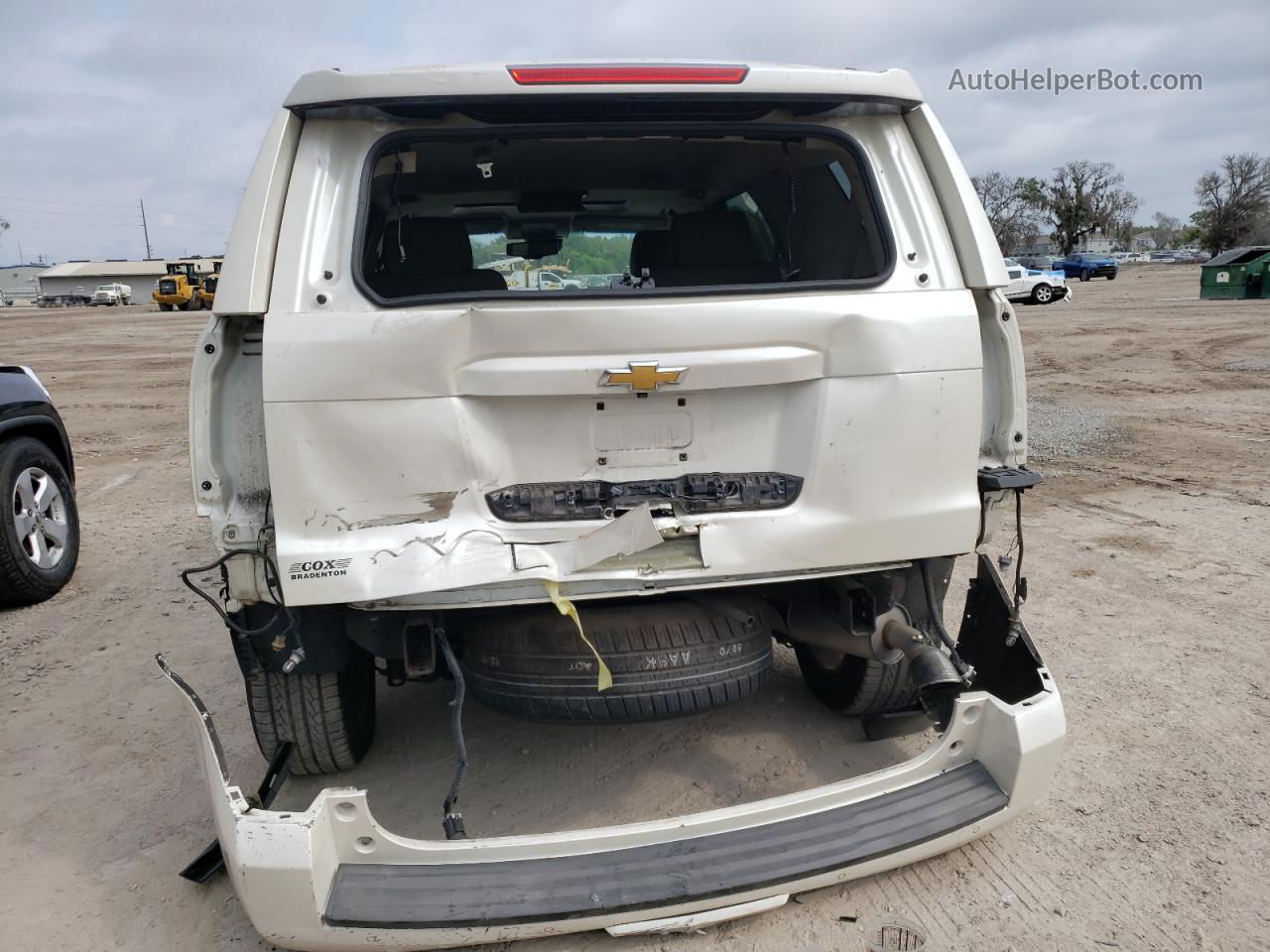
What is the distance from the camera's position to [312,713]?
9.87 ft

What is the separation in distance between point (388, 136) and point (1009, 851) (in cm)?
280

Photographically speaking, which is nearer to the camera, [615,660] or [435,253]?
[615,660]

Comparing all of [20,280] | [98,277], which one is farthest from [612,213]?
[20,280]

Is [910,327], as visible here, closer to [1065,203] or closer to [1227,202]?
[1227,202]

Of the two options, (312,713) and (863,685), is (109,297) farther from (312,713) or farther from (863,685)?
(863,685)

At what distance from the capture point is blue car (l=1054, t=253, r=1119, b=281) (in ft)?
148

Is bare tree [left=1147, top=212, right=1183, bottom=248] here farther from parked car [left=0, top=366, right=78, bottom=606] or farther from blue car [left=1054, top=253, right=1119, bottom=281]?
parked car [left=0, top=366, right=78, bottom=606]

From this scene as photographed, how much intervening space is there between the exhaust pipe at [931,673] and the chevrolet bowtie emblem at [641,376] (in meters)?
1.11

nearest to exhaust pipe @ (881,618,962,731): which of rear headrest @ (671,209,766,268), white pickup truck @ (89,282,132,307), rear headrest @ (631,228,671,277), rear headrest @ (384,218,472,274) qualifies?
rear headrest @ (671,209,766,268)

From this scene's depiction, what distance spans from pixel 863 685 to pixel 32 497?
4.82m

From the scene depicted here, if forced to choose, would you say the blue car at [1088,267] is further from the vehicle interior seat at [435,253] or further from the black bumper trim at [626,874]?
the black bumper trim at [626,874]

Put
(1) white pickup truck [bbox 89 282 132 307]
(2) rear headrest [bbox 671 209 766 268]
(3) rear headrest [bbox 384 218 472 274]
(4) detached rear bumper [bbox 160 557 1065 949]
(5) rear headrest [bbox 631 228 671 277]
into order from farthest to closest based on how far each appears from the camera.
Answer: (1) white pickup truck [bbox 89 282 132 307]
(5) rear headrest [bbox 631 228 671 277]
(2) rear headrest [bbox 671 209 766 268]
(3) rear headrest [bbox 384 218 472 274]
(4) detached rear bumper [bbox 160 557 1065 949]

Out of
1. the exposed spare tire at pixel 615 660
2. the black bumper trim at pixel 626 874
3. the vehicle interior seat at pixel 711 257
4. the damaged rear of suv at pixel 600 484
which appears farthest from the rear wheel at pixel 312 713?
the vehicle interior seat at pixel 711 257

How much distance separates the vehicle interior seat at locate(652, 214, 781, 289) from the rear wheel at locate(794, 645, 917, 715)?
1472mm
